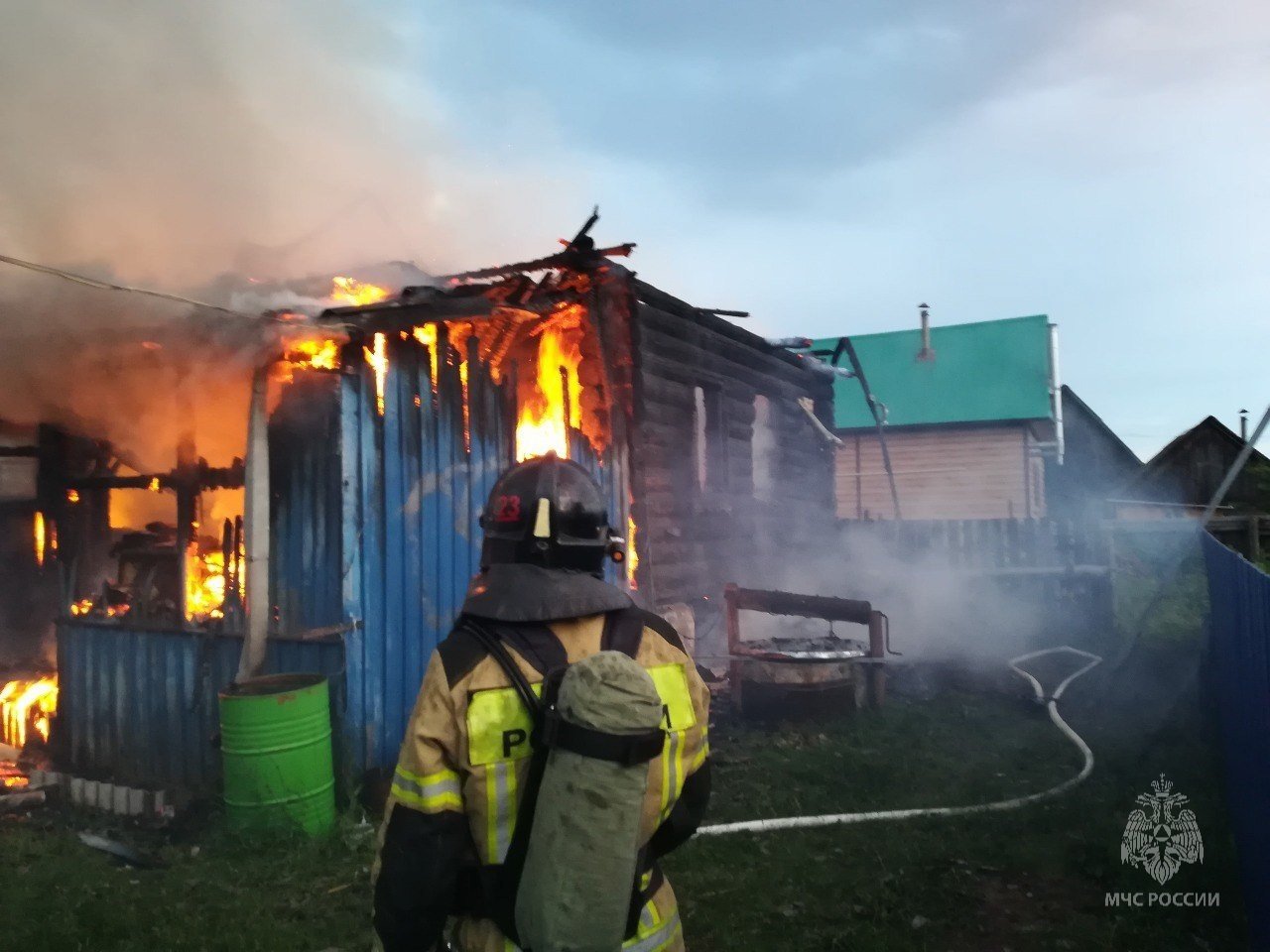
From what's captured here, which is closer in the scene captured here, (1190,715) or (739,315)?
(1190,715)

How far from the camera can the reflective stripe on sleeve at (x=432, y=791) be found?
1.99 meters

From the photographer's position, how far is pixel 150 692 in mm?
7332

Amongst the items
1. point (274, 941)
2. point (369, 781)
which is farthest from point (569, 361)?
point (274, 941)

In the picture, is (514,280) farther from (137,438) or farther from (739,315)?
(739,315)

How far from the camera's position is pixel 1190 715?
838 centimetres

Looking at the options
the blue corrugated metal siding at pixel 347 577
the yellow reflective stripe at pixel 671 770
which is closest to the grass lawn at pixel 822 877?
the blue corrugated metal siding at pixel 347 577

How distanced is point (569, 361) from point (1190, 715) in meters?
7.74

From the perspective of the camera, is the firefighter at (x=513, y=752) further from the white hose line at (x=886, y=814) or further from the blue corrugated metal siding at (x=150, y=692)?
the blue corrugated metal siding at (x=150, y=692)

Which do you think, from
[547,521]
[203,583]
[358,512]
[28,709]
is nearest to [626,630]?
[547,521]

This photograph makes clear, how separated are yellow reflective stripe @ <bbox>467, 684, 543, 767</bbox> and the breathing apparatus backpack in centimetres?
14

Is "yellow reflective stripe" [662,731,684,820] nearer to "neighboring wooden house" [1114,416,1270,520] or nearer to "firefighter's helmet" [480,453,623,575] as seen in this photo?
"firefighter's helmet" [480,453,623,575]

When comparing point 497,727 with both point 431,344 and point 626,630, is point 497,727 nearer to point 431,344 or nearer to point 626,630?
point 626,630

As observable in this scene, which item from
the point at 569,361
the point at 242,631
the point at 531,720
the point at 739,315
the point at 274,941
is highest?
the point at 739,315

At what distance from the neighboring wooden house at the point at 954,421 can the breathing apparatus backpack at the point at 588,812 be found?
23.0 m
